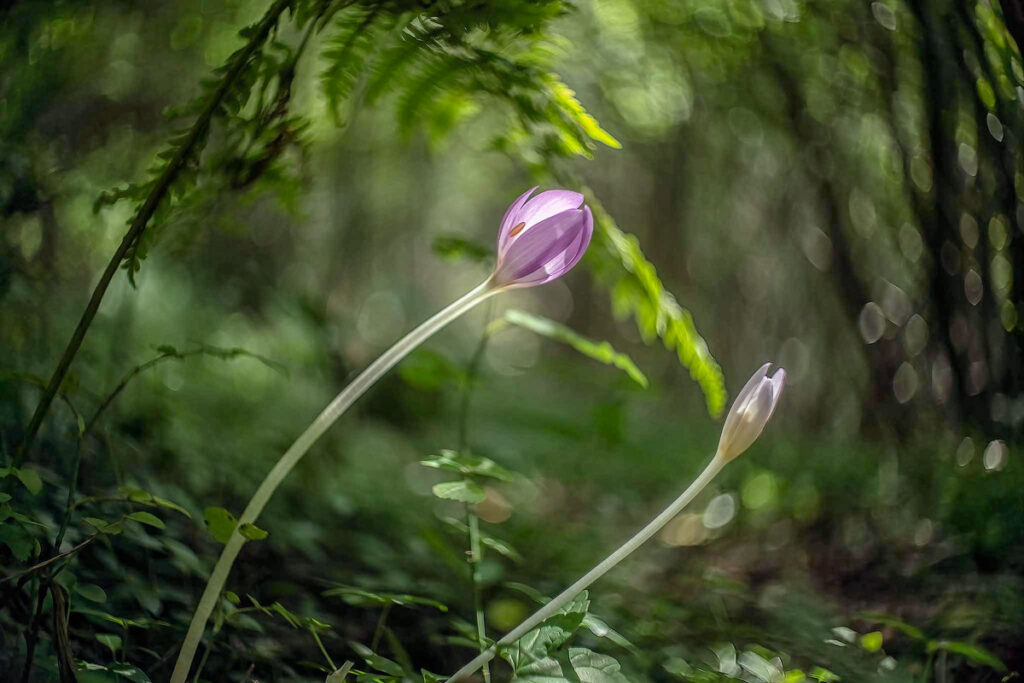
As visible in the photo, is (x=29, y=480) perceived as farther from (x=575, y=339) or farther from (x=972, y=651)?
(x=972, y=651)

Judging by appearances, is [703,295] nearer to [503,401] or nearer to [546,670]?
[503,401]

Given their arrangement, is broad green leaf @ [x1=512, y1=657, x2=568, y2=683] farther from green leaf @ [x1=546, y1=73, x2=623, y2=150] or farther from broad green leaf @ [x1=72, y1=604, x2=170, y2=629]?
green leaf @ [x1=546, y1=73, x2=623, y2=150]

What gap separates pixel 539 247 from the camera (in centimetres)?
61

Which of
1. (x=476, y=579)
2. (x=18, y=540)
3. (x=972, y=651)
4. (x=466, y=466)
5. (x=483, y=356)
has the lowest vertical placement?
(x=483, y=356)

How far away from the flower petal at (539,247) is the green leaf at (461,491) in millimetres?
205

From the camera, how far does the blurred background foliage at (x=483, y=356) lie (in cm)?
75

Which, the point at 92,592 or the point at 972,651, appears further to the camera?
the point at 972,651

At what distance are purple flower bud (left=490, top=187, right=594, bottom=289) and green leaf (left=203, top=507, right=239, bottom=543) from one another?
0.96 ft

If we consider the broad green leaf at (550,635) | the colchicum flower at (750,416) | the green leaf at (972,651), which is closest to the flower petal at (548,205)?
the colchicum flower at (750,416)

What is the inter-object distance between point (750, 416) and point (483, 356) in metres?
1.16

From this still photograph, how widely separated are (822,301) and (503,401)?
1.33 meters

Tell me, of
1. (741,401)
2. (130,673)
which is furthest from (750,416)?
(130,673)

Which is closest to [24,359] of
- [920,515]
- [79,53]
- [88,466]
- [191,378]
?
[88,466]

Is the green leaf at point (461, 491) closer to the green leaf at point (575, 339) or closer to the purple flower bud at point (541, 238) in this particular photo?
Result: the purple flower bud at point (541, 238)
